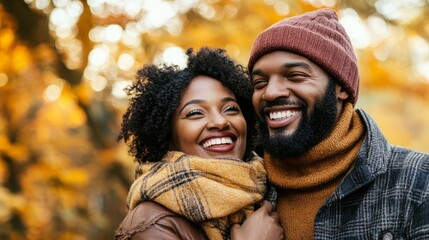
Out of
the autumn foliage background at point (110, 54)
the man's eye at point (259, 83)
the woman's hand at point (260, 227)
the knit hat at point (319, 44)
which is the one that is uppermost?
the autumn foliage background at point (110, 54)

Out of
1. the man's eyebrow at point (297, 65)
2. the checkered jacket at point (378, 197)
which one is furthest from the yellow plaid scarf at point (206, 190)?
the man's eyebrow at point (297, 65)

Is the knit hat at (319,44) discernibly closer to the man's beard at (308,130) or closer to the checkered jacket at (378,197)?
the man's beard at (308,130)

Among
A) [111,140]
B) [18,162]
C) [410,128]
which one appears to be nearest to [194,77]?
[111,140]

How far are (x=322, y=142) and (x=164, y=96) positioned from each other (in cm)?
88

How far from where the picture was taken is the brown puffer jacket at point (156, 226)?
9.09 feet

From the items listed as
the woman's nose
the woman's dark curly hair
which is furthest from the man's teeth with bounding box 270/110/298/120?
the woman's dark curly hair

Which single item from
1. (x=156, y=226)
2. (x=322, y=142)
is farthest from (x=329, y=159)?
(x=156, y=226)

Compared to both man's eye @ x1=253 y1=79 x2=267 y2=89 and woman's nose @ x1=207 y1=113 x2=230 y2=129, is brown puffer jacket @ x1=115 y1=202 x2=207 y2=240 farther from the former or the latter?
man's eye @ x1=253 y1=79 x2=267 y2=89

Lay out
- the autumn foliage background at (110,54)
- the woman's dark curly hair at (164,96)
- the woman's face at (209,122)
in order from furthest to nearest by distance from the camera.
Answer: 1. the autumn foliage background at (110,54)
2. the woman's dark curly hair at (164,96)
3. the woman's face at (209,122)

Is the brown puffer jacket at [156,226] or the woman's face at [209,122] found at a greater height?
the woman's face at [209,122]

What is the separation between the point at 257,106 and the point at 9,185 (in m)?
8.00

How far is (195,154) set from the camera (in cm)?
311

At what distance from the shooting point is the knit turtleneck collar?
277 centimetres

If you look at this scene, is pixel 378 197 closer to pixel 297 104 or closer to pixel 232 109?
pixel 297 104
